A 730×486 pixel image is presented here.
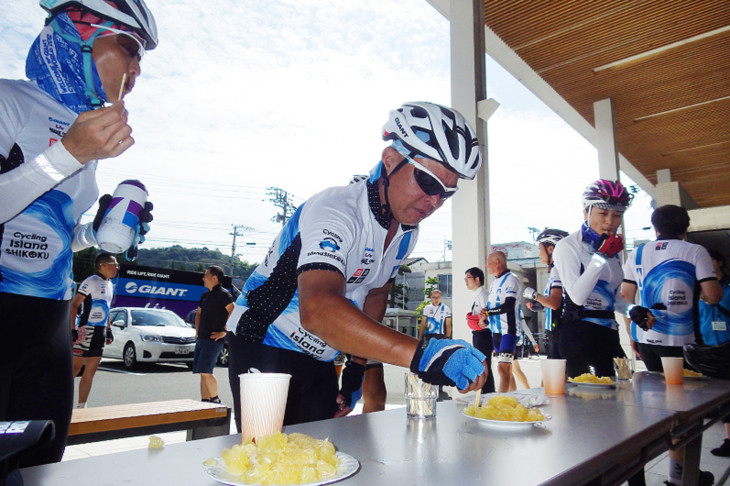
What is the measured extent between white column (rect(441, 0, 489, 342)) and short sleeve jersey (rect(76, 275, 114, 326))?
15.8 feet

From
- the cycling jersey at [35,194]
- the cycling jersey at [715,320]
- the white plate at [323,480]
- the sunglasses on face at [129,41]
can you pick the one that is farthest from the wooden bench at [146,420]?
the cycling jersey at [715,320]

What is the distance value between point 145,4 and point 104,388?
8456mm

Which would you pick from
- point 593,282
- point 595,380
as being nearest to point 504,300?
point 593,282

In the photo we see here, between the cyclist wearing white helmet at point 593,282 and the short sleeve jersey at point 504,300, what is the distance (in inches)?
108

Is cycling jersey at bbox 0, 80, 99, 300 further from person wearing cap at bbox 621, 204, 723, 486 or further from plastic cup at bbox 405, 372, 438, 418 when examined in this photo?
person wearing cap at bbox 621, 204, 723, 486

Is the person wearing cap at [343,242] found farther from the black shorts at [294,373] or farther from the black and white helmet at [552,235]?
the black and white helmet at [552,235]

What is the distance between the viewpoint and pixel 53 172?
1260 millimetres

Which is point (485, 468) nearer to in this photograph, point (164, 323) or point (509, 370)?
point (509, 370)

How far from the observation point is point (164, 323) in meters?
12.1

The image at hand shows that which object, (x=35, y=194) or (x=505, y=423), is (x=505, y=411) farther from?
(x=35, y=194)

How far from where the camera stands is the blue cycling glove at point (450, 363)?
1.11 meters

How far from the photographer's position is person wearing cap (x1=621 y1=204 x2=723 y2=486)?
3.44m

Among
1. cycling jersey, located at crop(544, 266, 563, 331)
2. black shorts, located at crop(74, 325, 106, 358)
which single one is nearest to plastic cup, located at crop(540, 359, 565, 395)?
cycling jersey, located at crop(544, 266, 563, 331)

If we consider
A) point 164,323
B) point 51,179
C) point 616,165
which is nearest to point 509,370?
point 616,165
